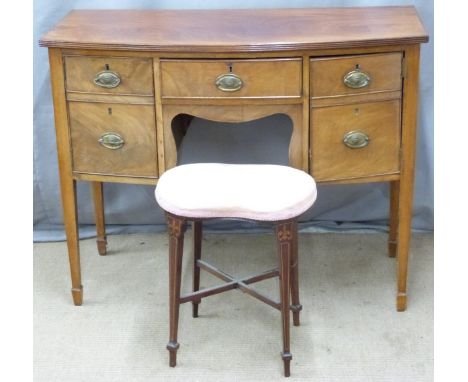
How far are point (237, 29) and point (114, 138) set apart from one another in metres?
0.53

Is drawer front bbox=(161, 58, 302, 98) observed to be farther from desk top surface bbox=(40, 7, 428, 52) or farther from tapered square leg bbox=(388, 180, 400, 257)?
tapered square leg bbox=(388, 180, 400, 257)

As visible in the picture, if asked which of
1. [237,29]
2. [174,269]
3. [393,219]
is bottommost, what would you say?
[393,219]

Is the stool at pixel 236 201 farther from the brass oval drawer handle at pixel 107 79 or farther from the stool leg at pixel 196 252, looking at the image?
the brass oval drawer handle at pixel 107 79

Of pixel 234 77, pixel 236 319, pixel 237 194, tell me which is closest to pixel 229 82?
pixel 234 77

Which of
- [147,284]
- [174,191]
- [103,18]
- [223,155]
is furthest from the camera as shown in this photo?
[223,155]

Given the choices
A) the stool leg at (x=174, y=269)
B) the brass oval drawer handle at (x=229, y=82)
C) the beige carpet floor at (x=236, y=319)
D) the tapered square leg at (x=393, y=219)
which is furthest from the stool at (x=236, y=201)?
the tapered square leg at (x=393, y=219)

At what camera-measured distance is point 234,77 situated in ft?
8.57

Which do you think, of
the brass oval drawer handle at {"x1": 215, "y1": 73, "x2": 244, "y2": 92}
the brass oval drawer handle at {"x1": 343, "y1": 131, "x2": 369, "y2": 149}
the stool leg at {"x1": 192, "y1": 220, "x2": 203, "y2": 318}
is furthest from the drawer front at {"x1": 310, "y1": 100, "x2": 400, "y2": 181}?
the stool leg at {"x1": 192, "y1": 220, "x2": 203, "y2": 318}

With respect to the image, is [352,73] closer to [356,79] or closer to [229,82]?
[356,79]

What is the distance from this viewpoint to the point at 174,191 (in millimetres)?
2514

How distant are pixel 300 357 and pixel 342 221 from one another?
3.20ft

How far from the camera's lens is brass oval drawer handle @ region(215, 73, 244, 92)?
8.57ft

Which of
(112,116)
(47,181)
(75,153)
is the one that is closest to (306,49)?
(112,116)

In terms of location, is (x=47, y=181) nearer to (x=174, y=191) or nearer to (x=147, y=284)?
(x=147, y=284)
